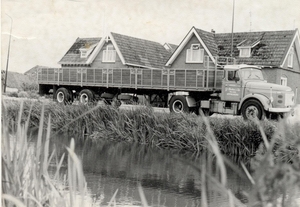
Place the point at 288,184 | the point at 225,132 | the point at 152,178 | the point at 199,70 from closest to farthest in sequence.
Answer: the point at 288,184 → the point at 152,178 → the point at 225,132 → the point at 199,70

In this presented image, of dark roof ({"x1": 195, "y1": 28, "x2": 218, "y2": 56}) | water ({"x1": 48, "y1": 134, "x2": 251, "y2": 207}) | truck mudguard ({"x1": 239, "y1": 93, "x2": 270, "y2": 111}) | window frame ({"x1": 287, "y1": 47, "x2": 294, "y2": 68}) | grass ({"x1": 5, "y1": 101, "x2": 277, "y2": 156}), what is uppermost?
dark roof ({"x1": 195, "y1": 28, "x2": 218, "y2": 56})

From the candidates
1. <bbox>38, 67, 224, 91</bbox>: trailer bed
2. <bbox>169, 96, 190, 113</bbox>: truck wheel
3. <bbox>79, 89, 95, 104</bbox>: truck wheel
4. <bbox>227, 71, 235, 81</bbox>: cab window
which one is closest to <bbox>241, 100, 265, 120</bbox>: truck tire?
<bbox>227, 71, 235, 81</bbox>: cab window

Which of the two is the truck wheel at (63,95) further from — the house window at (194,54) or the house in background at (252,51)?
the house window at (194,54)

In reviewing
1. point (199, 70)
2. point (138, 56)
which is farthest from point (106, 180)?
point (138, 56)

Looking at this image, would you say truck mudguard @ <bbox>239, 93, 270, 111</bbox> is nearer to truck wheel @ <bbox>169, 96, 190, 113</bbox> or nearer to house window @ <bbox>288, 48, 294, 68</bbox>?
house window @ <bbox>288, 48, 294, 68</bbox>

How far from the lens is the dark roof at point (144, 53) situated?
42.4ft

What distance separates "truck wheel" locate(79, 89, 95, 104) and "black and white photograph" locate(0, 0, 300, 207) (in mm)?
42


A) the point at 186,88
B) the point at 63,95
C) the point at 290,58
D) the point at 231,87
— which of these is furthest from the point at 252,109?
the point at 63,95

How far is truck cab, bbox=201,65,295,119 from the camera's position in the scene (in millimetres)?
9094

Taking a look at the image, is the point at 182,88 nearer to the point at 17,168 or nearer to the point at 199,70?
the point at 199,70

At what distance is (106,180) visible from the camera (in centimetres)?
544

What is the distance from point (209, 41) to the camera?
12203mm

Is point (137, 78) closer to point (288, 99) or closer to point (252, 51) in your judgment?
point (252, 51)

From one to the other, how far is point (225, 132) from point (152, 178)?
2.02 meters
